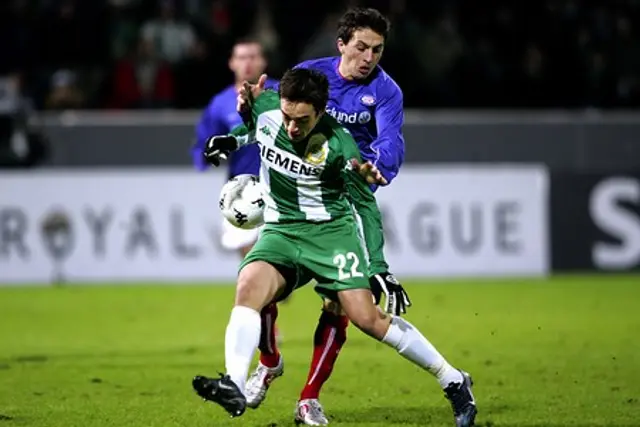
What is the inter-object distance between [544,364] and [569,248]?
22.5 ft

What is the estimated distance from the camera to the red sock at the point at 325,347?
25.1ft

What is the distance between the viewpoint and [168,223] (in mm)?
16078

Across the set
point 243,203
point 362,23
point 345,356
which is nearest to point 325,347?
point 243,203

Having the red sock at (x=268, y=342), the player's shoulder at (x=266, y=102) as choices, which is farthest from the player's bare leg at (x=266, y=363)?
the player's shoulder at (x=266, y=102)

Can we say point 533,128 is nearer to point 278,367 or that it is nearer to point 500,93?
point 500,93

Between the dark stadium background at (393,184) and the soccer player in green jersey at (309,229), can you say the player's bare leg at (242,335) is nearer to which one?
the soccer player in green jersey at (309,229)

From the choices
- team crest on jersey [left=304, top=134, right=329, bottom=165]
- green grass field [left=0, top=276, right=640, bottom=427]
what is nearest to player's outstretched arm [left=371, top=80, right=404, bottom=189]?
team crest on jersey [left=304, top=134, right=329, bottom=165]

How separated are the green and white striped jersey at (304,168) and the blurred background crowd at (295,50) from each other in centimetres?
987

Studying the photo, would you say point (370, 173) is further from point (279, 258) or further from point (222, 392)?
point (222, 392)

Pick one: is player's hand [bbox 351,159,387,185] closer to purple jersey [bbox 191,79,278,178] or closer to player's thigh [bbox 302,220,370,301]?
player's thigh [bbox 302,220,370,301]

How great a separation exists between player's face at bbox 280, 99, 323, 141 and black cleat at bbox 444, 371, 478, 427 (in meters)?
1.51

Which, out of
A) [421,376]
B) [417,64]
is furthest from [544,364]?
[417,64]

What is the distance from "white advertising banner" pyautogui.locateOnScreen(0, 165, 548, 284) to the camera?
16.0 meters

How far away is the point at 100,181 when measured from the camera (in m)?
16.0
